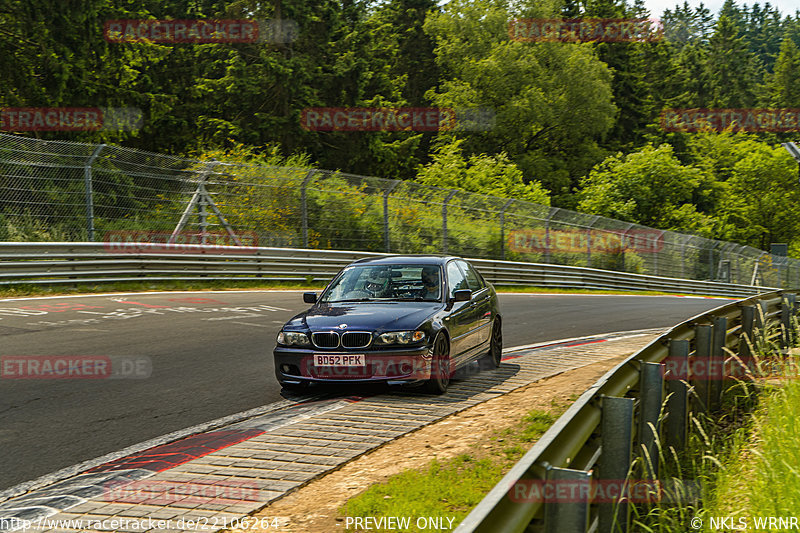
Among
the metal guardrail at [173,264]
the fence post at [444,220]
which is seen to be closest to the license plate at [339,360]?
the metal guardrail at [173,264]

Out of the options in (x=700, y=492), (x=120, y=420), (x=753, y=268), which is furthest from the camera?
(x=753, y=268)

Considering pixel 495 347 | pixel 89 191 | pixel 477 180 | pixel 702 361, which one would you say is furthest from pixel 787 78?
pixel 702 361

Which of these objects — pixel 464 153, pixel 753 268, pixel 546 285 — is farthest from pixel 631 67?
pixel 546 285

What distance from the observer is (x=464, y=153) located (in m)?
63.7

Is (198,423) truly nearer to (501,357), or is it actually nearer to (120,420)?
(120,420)

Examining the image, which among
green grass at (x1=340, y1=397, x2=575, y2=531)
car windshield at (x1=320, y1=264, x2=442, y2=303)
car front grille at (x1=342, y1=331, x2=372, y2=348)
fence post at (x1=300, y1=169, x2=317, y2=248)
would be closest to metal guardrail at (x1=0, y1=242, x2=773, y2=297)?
fence post at (x1=300, y1=169, x2=317, y2=248)

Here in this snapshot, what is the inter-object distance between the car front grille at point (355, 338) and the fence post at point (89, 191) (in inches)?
443

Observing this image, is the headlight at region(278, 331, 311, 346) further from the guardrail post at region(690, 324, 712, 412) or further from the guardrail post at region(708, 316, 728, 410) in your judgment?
the guardrail post at region(708, 316, 728, 410)

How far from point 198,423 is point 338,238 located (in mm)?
17223

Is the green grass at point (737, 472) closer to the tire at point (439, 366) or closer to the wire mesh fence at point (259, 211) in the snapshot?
the tire at point (439, 366)

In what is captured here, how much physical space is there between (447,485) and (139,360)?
215 inches

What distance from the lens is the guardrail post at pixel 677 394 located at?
6242 millimetres

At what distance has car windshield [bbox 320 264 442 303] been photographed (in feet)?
31.2

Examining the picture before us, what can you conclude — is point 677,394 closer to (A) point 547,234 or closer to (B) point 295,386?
(B) point 295,386
